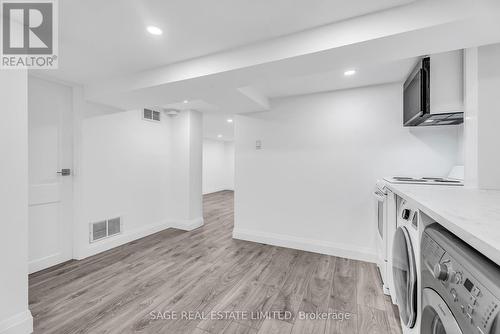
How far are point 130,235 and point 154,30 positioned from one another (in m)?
3.00

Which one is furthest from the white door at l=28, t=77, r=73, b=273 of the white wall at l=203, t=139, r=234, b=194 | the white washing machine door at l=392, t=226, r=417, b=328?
the white wall at l=203, t=139, r=234, b=194

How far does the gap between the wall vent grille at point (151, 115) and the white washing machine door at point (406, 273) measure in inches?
148

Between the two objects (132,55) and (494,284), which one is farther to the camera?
(132,55)

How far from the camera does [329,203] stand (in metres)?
2.90

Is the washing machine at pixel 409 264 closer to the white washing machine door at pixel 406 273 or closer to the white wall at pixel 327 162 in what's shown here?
the white washing machine door at pixel 406 273

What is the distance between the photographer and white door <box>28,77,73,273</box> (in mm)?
2336

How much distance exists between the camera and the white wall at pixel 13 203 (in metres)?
1.41

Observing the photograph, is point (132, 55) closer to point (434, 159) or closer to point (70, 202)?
point (70, 202)

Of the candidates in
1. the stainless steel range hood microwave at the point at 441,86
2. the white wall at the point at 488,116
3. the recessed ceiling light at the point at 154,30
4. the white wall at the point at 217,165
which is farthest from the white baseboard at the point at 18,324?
the white wall at the point at 217,165

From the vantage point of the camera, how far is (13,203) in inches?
57.4

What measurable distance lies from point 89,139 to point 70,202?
2.79 ft

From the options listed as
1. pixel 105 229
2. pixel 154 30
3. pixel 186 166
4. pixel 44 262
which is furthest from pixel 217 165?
pixel 154 30

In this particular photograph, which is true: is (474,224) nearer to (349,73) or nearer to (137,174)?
(349,73)

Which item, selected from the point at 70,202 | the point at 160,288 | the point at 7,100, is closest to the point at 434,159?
the point at 160,288
